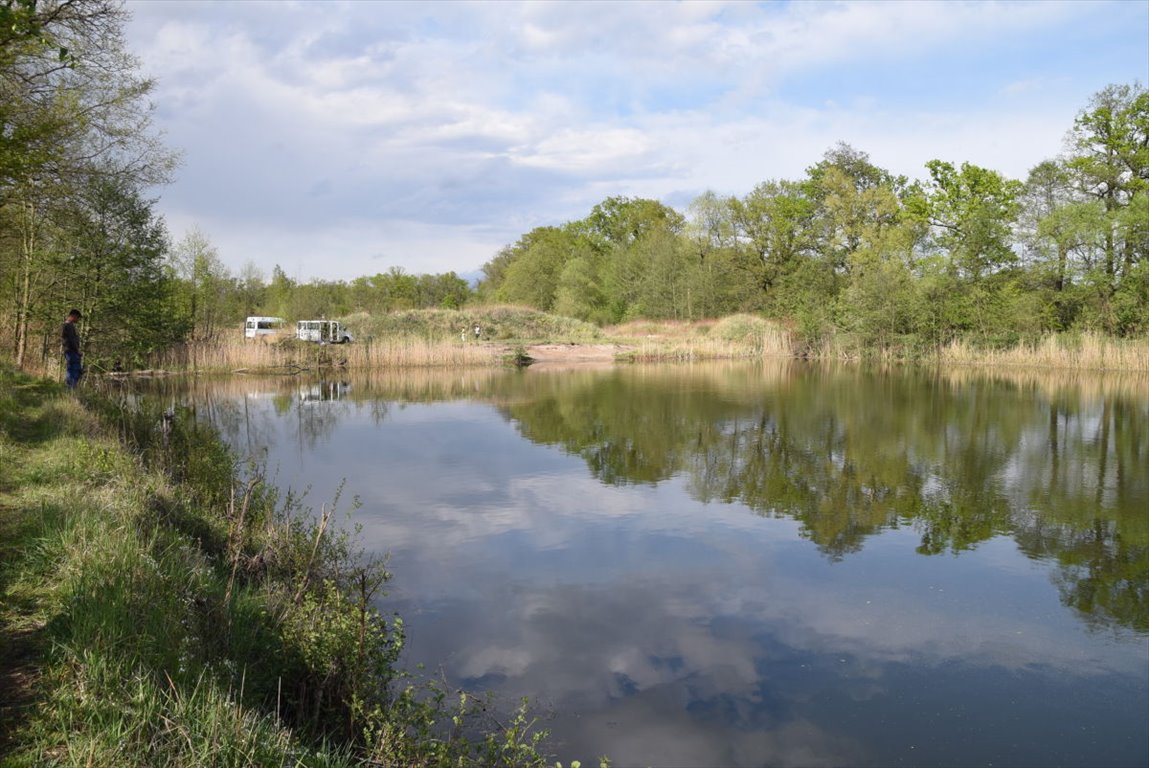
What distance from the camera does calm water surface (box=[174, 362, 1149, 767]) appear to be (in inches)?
210

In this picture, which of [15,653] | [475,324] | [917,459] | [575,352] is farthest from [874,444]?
[475,324]

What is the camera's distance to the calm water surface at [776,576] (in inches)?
210

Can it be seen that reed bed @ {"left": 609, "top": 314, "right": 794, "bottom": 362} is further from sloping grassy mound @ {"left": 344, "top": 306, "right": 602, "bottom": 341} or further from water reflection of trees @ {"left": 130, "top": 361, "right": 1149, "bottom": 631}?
water reflection of trees @ {"left": 130, "top": 361, "right": 1149, "bottom": 631}

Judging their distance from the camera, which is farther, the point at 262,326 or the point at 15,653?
the point at 262,326

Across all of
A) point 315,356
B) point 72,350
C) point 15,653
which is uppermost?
point 72,350

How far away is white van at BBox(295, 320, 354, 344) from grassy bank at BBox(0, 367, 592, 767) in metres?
28.4

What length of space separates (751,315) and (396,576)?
43.7 meters

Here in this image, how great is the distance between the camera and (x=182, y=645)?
13.1 ft

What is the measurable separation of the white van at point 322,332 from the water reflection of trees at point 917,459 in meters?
13.9

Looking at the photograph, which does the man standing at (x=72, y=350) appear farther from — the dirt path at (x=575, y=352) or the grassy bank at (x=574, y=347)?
the dirt path at (x=575, y=352)

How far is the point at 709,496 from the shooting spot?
11516mm

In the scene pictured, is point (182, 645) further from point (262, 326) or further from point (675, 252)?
point (675, 252)

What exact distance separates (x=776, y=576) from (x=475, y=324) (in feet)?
134

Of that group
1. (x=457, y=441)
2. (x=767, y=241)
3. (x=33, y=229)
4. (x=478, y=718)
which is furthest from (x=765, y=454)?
(x=767, y=241)
